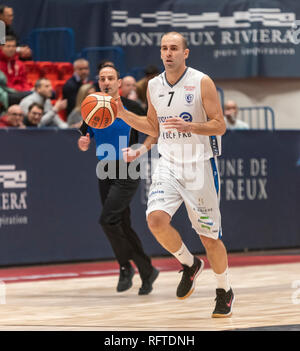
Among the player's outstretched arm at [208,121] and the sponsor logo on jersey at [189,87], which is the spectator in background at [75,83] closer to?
the sponsor logo on jersey at [189,87]

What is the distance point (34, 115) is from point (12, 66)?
8.33 feet

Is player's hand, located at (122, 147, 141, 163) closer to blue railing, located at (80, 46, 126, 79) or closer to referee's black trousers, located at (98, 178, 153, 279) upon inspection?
referee's black trousers, located at (98, 178, 153, 279)

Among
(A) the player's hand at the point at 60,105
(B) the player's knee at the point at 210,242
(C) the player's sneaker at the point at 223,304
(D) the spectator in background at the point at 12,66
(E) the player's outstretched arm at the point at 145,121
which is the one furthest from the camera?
(D) the spectator in background at the point at 12,66

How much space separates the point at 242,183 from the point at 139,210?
1.99m

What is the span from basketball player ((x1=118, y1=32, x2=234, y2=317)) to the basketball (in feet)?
0.29

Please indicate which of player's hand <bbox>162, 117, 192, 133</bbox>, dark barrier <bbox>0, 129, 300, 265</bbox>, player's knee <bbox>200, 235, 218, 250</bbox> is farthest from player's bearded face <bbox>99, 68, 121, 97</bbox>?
dark barrier <bbox>0, 129, 300, 265</bbox>

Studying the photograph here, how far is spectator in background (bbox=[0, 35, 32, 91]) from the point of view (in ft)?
51.8

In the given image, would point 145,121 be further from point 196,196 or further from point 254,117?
point 254,117

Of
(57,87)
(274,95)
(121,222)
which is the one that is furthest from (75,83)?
(121,222)

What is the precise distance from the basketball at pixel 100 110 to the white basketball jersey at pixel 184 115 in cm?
42

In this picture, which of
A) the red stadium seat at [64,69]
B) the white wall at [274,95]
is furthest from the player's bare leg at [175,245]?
the white wall at [274,95]

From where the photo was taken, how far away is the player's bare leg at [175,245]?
8422 millimetres
